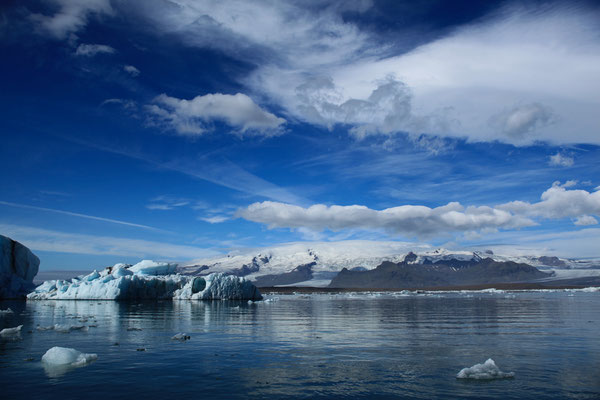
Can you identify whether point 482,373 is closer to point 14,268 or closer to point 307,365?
point 307,365

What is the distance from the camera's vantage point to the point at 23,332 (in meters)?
22.8

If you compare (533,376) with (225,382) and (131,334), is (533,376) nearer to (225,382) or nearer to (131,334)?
(225,382)

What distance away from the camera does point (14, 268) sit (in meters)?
71.4

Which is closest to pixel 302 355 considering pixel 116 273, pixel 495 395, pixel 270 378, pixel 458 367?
pixel 270 378

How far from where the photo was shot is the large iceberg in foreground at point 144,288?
70625 mm

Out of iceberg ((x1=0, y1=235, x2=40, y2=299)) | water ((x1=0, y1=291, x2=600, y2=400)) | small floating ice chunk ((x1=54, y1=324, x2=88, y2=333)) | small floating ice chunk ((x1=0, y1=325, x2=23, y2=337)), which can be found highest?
iceberg ((x1=0, y1=235, x2=40, y2=299))

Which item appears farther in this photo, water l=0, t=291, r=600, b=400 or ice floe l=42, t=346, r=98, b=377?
ice floe l=42, t=346, r=98, b=377

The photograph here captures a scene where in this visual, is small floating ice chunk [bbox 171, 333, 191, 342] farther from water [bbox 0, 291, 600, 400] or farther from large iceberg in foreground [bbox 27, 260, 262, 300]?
large iceberg in foreground [bbox 27, 260, 262, 300]

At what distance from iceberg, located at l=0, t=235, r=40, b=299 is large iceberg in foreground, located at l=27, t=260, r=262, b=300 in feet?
7.74

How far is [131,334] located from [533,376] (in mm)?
19141

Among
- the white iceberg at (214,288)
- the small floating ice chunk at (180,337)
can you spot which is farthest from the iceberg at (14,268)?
the small floating ice chunk at (180,337)

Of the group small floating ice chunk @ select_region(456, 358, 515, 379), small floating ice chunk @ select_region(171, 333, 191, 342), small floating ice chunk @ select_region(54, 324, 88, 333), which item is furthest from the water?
small floating ice chunk @ select_region(171, 333, 191, 342)

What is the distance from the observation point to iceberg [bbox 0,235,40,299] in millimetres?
67438

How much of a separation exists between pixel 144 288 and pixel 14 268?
2171 centimetres
